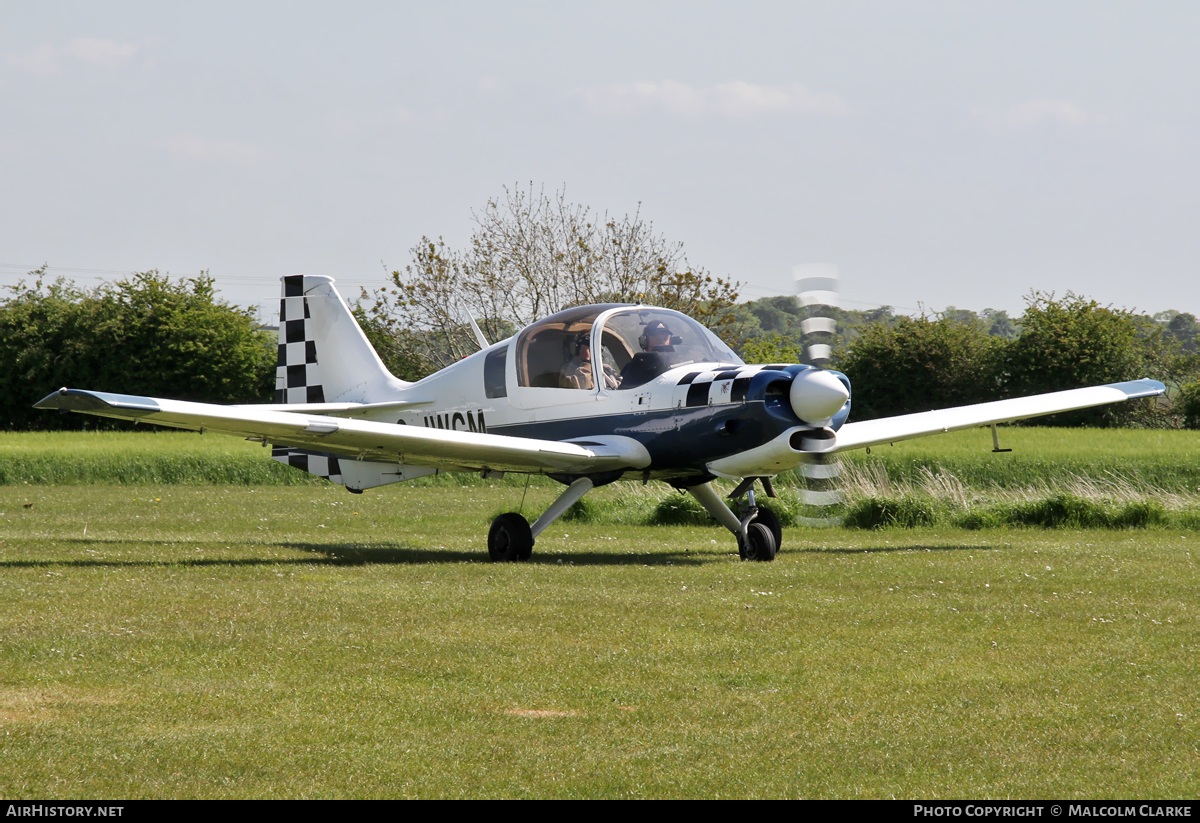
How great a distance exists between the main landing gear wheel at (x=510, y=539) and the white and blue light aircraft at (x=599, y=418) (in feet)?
0.05

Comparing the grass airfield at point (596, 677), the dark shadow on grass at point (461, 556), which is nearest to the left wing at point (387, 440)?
the dark shadow on grass at point (461, 556)

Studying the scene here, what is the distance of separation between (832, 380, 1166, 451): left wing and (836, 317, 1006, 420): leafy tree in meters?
25.7

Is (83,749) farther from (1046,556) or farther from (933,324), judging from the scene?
(933,324)

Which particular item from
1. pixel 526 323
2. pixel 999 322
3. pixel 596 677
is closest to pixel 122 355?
pixel 526 323

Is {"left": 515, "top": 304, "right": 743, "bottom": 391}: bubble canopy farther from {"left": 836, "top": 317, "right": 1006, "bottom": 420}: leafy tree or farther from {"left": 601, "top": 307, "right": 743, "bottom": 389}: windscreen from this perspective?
{"left": 836, "top": 317, "right": 1006, "bottom": 420}: leafy tree

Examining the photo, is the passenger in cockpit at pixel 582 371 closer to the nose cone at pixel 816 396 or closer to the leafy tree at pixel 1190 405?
the nose cone at pixel 816 396

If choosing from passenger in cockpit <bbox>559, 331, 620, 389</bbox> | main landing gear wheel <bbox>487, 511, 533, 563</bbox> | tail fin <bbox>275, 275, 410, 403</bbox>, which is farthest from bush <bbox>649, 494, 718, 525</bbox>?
main landing gear wheel <bbox>487, 511, 533, 563</bbox>

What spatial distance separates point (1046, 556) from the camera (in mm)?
11711

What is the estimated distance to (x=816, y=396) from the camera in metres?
10.4

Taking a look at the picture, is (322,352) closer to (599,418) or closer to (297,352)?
(297,352)

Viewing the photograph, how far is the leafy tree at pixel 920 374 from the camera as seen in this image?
40688 millimetres

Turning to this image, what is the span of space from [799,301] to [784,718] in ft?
28.6
